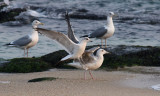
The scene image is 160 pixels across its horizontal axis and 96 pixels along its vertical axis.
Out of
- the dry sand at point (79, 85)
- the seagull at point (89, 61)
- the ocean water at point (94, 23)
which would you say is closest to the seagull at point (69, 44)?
the seagull at point (89, 61)

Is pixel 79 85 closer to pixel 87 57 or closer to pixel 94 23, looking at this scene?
pixel 87 57

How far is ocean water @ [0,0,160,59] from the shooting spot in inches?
518

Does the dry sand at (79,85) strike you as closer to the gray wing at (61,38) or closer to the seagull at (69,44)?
the seagull at (69,44)

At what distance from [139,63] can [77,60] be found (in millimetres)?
1750

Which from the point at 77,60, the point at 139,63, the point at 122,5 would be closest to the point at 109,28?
the point at 139,63

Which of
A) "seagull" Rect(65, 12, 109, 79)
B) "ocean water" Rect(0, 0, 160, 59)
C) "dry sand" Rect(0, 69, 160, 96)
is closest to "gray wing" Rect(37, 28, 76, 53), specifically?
"seagull" Rect(65, 12, 109, 79)

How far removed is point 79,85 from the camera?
25.2 feet

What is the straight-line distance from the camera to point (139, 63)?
32.2ft

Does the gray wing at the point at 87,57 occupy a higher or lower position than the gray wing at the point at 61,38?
lower

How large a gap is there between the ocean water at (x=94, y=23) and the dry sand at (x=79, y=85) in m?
2.97

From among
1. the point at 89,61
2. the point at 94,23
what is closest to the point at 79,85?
the point at 89,61

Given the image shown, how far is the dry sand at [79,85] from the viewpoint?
6993mm

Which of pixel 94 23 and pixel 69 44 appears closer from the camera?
pixel 69 44

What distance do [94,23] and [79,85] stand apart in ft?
34.0
